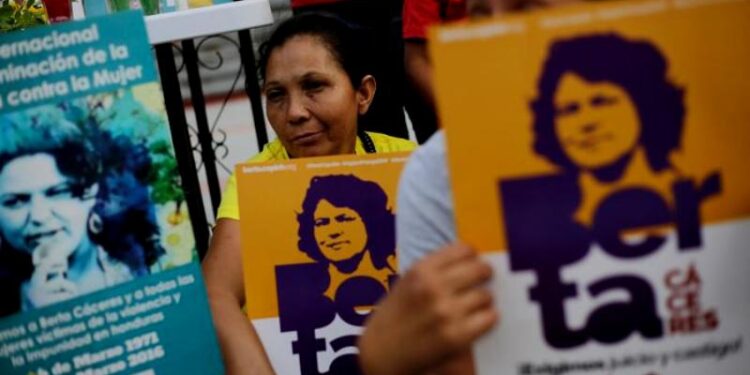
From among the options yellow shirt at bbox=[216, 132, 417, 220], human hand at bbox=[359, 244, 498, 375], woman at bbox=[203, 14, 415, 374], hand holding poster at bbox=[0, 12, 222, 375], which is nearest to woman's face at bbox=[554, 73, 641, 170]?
human hand at bbox=[359, 244, 498, 375]

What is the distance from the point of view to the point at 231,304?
2240 millimetres

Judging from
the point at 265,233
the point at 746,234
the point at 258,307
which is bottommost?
the point at 258,307

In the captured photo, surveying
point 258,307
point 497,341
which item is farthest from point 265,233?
point 497,341

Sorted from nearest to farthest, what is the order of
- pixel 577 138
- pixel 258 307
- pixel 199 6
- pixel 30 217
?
1. pixel 577 138
2. pixel 30 217
3. pixel 258 307
4. pixel 199 6

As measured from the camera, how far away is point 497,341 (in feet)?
3.68

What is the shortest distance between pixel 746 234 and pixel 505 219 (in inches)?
10.1

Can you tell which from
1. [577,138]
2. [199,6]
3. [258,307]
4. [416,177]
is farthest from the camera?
[199,6]

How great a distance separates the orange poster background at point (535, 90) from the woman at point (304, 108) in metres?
1.21

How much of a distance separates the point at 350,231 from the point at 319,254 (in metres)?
0.07

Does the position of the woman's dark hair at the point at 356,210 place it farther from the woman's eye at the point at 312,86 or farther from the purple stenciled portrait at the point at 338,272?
the woman's eye at the point at 312,86

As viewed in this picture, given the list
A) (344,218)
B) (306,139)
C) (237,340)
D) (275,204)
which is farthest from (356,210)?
(306,139)

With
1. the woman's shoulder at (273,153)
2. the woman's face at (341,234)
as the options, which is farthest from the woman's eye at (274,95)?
the woman's face at (341,234)

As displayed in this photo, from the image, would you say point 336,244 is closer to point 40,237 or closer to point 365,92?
point 40,237

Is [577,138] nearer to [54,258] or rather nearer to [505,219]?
[505,219]
